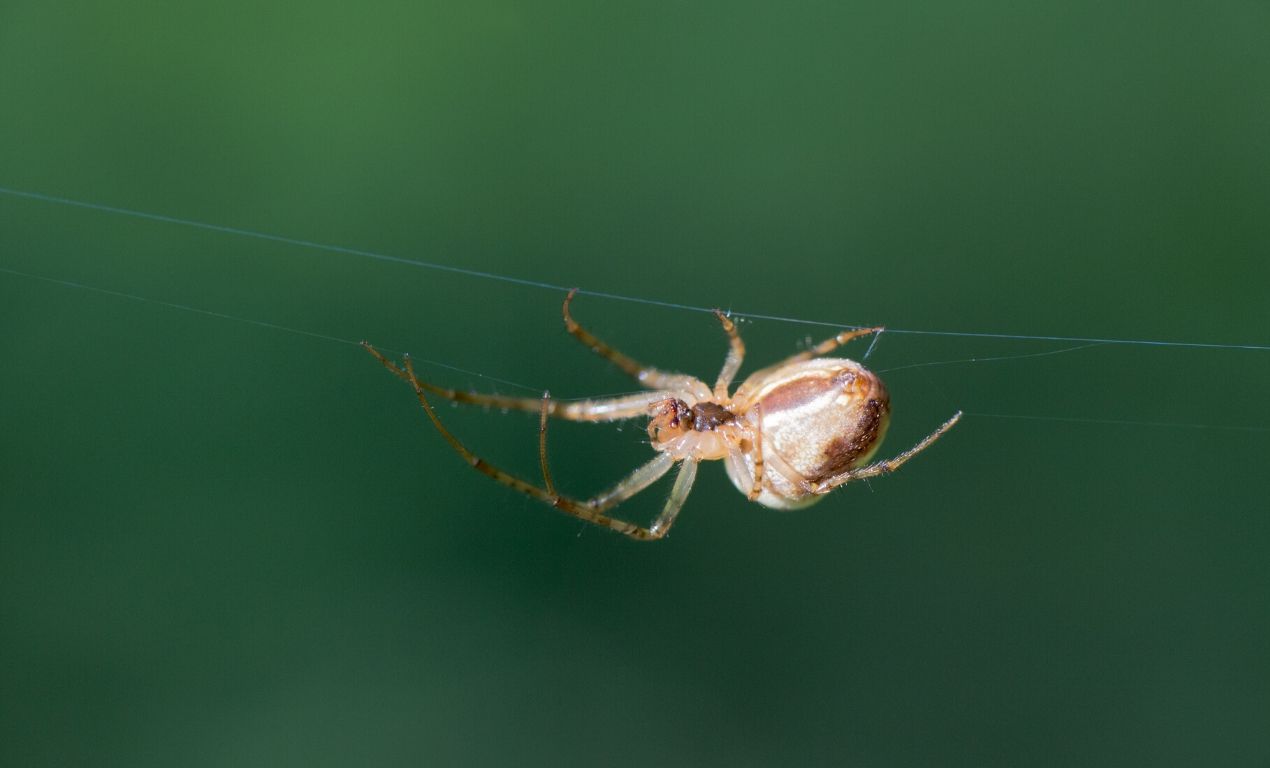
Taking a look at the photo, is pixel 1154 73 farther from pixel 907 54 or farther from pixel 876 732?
pixel 876 732

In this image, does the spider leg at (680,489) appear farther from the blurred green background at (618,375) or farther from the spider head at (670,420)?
Answer: the blurred green background at (618,375)

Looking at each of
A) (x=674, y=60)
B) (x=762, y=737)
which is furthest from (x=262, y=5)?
(x=762, y=737)

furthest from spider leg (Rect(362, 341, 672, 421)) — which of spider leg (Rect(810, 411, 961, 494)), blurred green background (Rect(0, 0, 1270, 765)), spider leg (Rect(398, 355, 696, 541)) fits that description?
blurred green background (Rect(0, 0, 1270, 765))

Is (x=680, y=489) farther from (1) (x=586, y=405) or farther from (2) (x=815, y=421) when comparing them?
(2) (x=815, y=421)

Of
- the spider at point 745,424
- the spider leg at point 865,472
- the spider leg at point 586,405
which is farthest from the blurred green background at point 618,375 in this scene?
the spider leg at point 865,472

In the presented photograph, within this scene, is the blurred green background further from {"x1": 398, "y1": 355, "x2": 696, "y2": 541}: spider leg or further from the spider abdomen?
the spider abdomen
